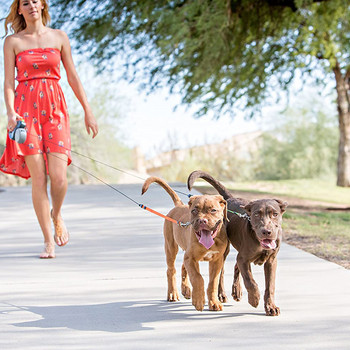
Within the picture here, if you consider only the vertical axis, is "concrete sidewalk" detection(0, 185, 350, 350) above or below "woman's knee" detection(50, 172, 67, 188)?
below

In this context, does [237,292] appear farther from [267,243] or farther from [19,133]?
[19,133]

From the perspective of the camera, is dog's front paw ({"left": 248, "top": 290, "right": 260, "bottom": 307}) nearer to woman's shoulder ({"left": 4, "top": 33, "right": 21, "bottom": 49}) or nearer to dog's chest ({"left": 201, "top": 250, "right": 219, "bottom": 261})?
dog's chest ({"left": 201, "top": 250, "right": 219, "bottom": 261})

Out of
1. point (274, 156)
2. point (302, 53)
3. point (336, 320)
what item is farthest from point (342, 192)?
point (336, 320)

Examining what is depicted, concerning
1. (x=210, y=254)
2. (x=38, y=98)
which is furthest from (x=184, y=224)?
(x=38, y=98)

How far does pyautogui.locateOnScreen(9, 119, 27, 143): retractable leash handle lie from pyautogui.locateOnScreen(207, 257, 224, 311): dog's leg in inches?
88.9

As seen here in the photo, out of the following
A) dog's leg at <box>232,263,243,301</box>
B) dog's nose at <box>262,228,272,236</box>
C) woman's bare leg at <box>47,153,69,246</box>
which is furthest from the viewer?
woman's bare leg at <box>47,153,69,246</box>

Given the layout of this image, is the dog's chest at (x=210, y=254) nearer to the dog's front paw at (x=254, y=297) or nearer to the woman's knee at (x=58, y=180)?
the dog's front paw at (x=254, y=297)

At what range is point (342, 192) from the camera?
680 inches

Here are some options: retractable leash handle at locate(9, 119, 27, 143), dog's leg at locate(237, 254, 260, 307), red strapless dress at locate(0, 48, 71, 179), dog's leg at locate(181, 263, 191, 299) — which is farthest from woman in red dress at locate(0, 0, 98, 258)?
dog's leg at locate(237, 254, 260, 307)

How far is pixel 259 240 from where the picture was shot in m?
3.77

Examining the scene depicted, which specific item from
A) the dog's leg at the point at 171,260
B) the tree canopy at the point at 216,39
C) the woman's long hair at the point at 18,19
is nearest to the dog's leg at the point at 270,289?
the dog's leg at the point at 171,260

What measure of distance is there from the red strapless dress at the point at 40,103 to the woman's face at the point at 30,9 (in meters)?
0.32

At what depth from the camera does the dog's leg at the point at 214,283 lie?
12.9ft

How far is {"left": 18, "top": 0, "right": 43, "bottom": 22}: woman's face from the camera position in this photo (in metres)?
5.80
